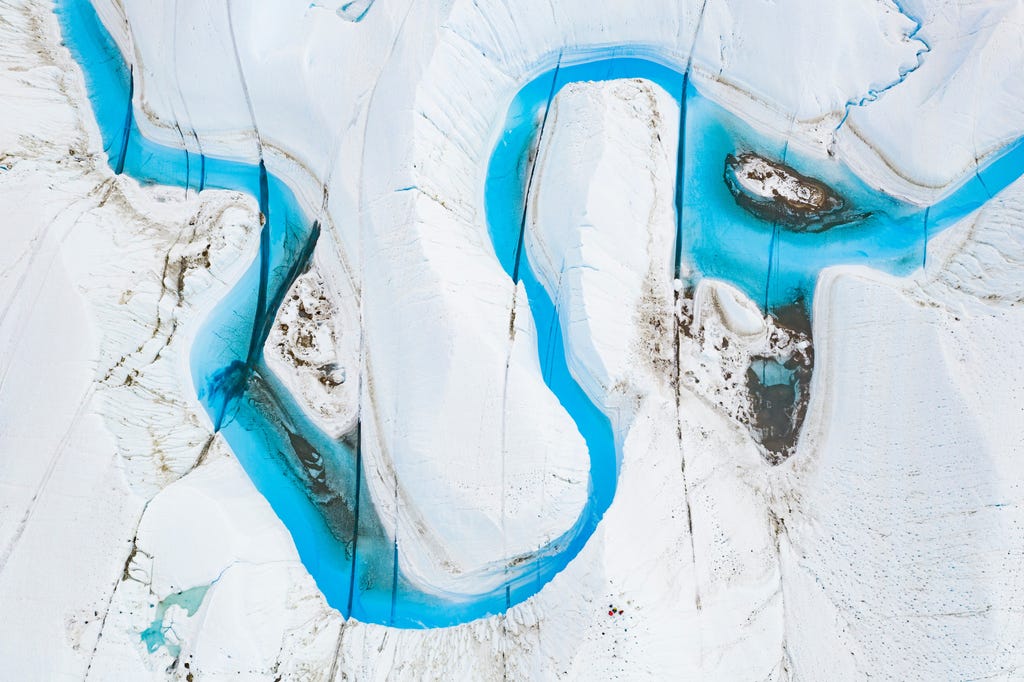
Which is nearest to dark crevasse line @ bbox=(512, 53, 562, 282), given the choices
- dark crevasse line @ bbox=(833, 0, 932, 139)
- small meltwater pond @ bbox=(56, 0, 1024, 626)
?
small meltwater pond @ bbox=(56, 0, 1024, 626)

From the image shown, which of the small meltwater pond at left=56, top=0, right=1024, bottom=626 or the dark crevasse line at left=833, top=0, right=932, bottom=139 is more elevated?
the dark crevasse line at left=833, top=0, right=932, bottom=139

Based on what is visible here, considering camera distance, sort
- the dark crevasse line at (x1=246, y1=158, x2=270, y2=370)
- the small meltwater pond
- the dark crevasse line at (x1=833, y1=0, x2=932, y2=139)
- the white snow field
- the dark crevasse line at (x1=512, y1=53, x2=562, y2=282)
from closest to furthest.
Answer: the white snow field → the small meltwater pond → the dark crevasse line at (x1=246, y1=158, x2=270, y2=370) → the dark crevasse line at (x1=512, y1=53, x2=562, y2=282) → the dark crevasse line at (x1=833, y1=0, x2=932, y2=139)

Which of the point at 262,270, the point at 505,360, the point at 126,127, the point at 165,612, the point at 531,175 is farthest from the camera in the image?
the point at 126,127

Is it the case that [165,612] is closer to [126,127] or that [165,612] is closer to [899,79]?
[126,127]

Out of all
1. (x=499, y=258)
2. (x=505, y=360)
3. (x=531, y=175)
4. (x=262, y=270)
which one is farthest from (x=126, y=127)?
(x=505, y=360)

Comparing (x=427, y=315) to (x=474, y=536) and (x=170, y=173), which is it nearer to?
(x=474, y=536)

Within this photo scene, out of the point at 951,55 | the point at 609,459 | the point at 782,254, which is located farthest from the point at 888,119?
the point at 609,459

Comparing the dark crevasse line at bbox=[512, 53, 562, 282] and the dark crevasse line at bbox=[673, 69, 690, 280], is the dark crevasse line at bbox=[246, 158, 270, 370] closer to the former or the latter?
the dark crevasse line at bbox=[512, 53, 562, 282]
